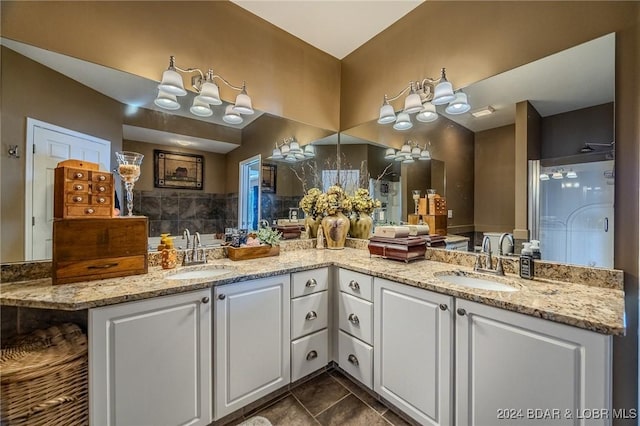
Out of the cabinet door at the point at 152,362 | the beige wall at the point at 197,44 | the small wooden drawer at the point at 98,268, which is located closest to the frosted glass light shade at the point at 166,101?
the beige wall at the point at 197,44

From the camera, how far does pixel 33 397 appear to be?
1010mm

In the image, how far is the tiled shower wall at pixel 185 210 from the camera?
1.76 metres

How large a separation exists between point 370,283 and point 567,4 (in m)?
1.81

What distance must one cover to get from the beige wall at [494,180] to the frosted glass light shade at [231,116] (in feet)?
5.68

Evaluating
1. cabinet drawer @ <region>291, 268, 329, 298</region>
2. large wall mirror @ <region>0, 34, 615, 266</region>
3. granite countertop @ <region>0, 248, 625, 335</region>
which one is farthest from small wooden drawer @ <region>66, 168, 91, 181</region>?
cabinet drawer @ <region>291, 268, 329, 298</region>

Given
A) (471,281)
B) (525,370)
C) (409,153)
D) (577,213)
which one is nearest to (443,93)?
(409,153)

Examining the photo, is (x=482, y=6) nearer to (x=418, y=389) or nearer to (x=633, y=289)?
(x=633, y=289)

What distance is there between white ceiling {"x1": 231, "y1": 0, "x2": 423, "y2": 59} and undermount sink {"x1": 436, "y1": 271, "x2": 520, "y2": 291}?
203cm

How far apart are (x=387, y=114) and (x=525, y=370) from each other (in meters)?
1.84

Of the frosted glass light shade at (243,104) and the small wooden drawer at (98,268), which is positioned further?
the frosted glass light shade at (243,104)

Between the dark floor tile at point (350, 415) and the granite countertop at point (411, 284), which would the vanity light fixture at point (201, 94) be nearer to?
the granite countertop at point (411, 284)

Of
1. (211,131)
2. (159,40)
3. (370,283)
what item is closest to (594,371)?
(370,283)

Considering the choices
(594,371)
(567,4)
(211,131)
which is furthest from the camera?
(211,131)

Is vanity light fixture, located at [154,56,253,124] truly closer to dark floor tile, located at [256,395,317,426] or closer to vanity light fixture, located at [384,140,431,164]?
vanity light fixture, located at [384,140,431,164]
